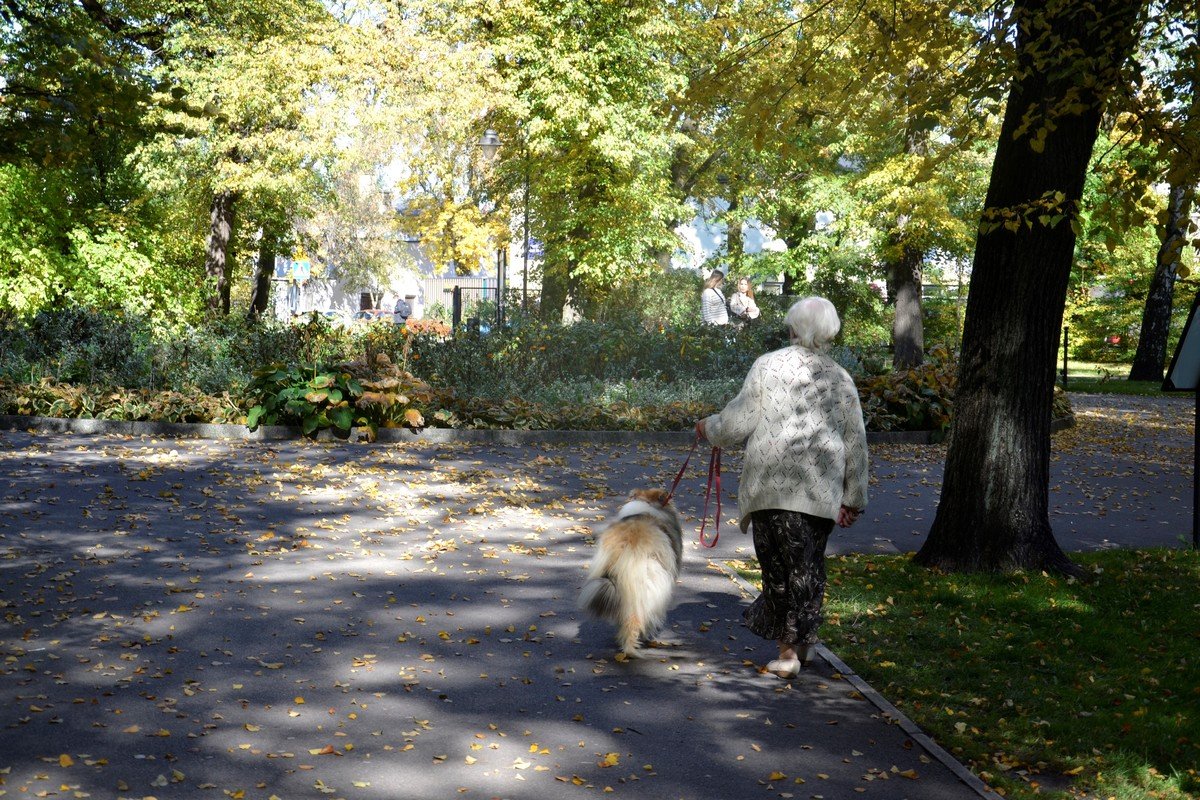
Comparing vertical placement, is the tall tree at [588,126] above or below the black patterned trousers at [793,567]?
above

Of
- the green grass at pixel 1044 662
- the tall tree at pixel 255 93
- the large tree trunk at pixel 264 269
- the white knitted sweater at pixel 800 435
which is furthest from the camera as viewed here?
the large tree trunk at pixel 264 269

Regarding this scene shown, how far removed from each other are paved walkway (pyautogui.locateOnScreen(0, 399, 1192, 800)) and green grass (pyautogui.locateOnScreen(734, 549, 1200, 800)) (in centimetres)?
35

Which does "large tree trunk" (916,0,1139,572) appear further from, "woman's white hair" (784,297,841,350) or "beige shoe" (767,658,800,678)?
"beige shoe" (767,658,800,678)

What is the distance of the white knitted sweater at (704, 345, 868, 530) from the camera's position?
5.73 m

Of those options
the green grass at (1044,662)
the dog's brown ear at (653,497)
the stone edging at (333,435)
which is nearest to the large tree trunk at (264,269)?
the stone edging at (333,435)

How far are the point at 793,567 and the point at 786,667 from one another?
0.51 metres

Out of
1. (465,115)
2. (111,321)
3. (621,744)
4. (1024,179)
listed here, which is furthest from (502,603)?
(465,115)

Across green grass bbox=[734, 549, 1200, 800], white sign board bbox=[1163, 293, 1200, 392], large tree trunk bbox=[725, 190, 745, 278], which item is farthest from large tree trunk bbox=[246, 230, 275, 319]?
white sign board bbox=[1163, 293, 1200, 392]

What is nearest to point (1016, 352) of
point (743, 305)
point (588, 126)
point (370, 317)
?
point (743, 305)

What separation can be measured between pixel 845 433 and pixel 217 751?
3.21 meters

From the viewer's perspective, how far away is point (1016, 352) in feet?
25.5

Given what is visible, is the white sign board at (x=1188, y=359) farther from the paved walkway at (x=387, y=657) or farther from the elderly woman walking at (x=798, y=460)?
the elderly woman walking at (x=798, y=460)

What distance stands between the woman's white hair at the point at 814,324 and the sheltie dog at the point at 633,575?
116 centimetres

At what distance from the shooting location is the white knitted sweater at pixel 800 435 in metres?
5.73
